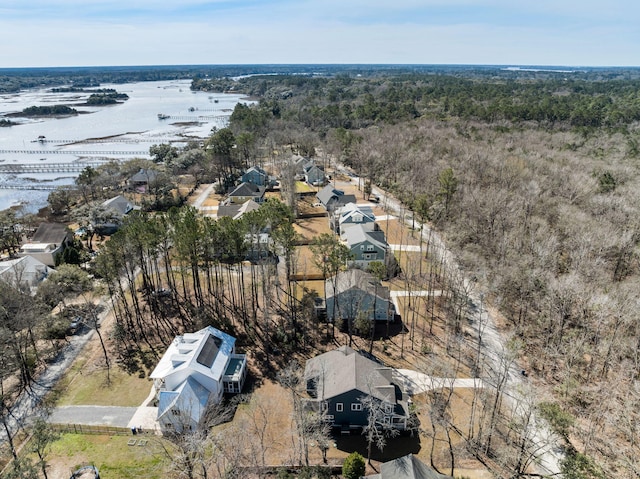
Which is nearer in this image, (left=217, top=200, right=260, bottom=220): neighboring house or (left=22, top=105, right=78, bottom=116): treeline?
(left=217, top=200, right=260, bottom=220): neighboring house

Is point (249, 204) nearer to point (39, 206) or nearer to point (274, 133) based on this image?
point (39, 206)

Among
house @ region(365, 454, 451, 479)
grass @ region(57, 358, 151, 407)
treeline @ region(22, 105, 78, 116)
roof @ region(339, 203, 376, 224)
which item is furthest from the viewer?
treeline @ region(22, 105, 78, 116)

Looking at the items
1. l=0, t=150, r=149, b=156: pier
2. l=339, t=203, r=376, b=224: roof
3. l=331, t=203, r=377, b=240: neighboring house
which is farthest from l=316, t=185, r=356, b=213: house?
l=0, t=150, r=149, b=156: pier

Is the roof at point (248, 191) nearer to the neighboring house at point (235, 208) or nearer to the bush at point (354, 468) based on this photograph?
the neighboring house at point (235, 208)

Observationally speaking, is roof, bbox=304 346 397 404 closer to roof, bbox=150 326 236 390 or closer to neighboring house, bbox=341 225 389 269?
roof, bbox=150 326 236 390

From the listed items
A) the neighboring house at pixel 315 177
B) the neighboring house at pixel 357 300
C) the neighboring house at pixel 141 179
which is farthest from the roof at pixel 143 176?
the neighboring house at pixel 357 300

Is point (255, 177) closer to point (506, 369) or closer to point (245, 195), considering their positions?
point (245, 195)

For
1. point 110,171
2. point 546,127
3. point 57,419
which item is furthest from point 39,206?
point 546,127
